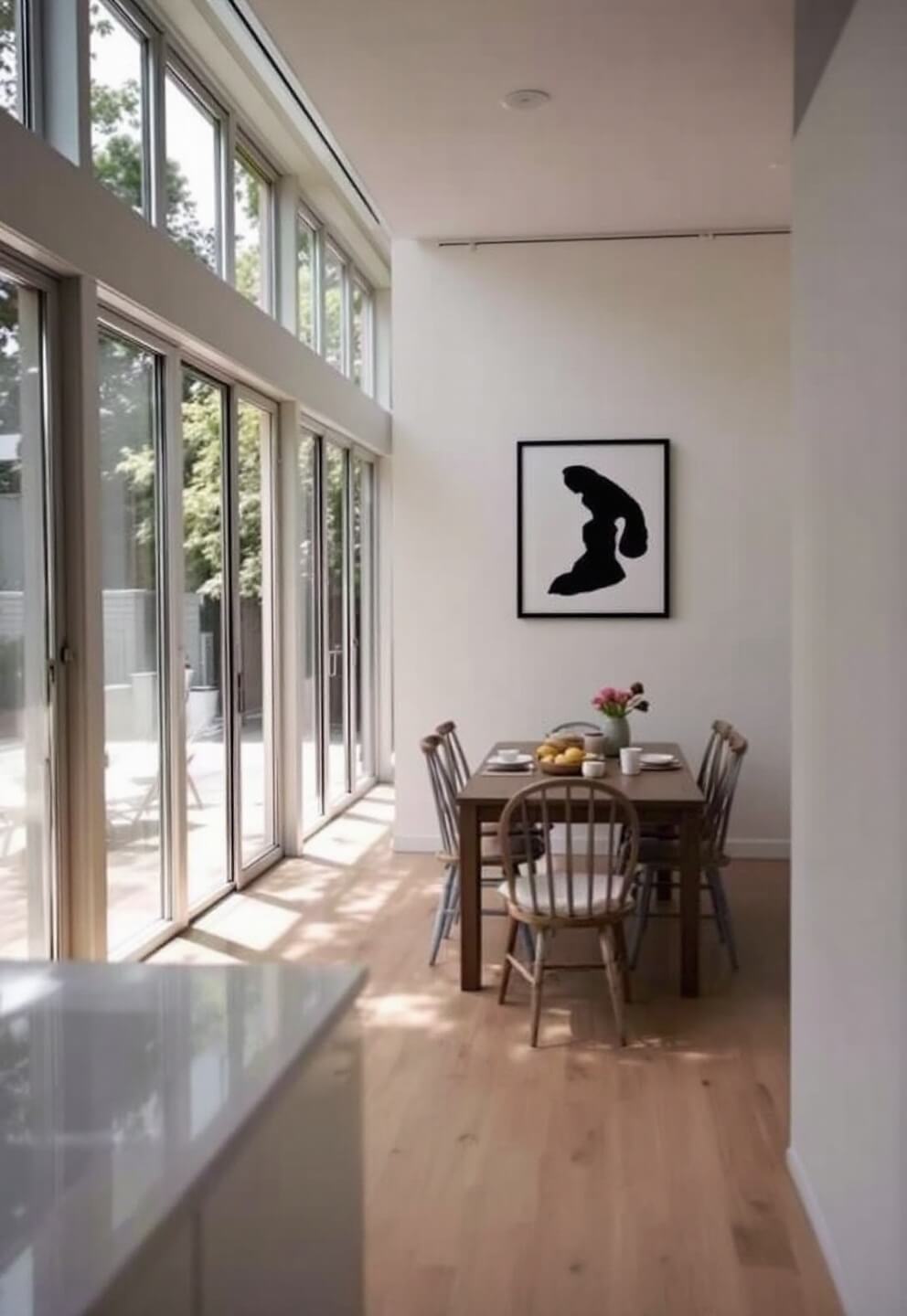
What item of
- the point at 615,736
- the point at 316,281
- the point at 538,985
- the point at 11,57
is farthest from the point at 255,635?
the point at 11,57

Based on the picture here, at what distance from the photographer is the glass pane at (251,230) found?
6121 mm

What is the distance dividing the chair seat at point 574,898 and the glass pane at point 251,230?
3368 millimetres

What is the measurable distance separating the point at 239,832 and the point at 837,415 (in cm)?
407

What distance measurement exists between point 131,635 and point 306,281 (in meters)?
3.62

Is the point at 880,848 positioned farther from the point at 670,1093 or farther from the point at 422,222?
the point at 422,222

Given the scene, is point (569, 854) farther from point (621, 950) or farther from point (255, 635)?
point (255, 635)

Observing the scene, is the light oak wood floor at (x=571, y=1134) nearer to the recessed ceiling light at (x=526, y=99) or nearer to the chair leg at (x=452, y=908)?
the chair leg at (x=452, y=908)

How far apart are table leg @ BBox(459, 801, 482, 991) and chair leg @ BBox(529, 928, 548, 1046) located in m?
0.43

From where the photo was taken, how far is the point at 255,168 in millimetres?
6379

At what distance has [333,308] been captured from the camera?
8.24 m

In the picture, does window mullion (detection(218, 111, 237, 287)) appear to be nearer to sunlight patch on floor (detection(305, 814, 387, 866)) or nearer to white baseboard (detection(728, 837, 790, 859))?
sunlight patch on floor (detection(305, 814, 387, 866))

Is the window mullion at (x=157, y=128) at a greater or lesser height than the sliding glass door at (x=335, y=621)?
greater

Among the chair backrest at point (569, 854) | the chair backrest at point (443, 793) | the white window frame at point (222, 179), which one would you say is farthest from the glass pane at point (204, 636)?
the chair backrest at point (569, 854)

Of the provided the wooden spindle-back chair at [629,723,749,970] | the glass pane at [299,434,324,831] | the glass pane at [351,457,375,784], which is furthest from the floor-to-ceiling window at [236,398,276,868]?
the glass pane at [351,457,375,784]
